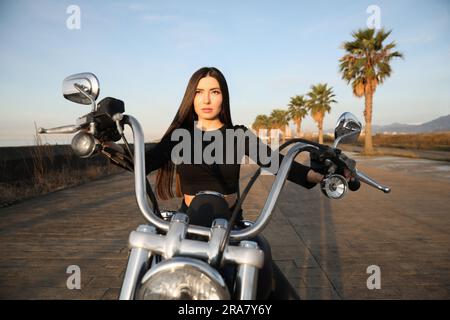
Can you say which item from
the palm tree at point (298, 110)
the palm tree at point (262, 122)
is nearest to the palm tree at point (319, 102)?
the palm tree at point (298, 110)

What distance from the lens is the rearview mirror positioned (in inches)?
54.1

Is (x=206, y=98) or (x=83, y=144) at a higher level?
(x=206, y=98)

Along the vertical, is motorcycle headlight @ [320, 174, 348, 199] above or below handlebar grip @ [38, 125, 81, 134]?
below

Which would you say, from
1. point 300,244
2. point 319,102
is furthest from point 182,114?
point 319,102

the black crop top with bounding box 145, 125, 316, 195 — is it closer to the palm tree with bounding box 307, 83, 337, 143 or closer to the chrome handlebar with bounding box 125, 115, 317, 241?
the chrome handlebar with bounding box 125, 115, 317, 241

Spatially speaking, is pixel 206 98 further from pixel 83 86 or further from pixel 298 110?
pixel 298 110

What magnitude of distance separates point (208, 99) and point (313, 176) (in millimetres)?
818

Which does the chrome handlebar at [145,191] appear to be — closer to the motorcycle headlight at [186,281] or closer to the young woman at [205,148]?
the motorcycle headlight at [186,281]

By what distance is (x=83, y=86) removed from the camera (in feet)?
4.50

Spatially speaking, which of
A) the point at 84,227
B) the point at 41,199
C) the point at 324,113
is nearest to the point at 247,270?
the point at 84,227

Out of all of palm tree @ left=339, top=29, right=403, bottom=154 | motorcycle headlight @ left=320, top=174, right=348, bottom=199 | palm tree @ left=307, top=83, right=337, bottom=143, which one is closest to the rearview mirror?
motorcycle headlight @ left=320, top=174, right=348, bottom=199

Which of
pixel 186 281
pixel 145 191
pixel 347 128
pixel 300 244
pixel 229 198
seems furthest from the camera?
pixel 300 244

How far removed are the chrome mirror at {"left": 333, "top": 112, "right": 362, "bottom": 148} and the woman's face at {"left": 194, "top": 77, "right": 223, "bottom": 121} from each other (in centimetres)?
78

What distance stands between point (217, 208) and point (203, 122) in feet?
3.13
